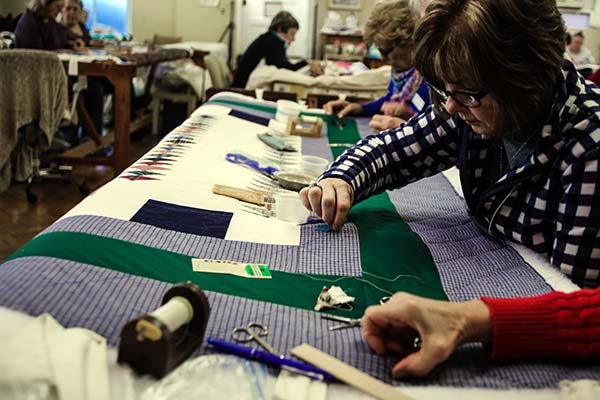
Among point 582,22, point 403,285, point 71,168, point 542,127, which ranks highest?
point 582,22

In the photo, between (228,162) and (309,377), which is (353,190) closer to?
(228,162)

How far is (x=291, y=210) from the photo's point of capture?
1421 millimetres

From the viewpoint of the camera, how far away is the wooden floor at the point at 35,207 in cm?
285

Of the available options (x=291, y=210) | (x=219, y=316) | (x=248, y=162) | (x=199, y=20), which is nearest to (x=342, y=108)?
(x=248, y=162)

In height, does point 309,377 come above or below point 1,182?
above

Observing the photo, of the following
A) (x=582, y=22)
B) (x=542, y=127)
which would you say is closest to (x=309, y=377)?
(x=542, y=127)

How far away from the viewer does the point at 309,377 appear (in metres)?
0.75

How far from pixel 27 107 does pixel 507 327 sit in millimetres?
2970

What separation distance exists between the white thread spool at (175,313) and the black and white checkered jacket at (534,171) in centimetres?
68

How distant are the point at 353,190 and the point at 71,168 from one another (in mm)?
3003

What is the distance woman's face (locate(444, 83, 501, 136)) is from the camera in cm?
108

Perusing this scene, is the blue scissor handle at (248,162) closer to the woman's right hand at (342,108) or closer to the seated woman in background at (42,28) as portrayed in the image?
the woman's right hand at (342,108)

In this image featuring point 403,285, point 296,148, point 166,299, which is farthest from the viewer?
point 296,148

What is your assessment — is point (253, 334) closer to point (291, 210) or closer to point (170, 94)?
point (291, 210)
